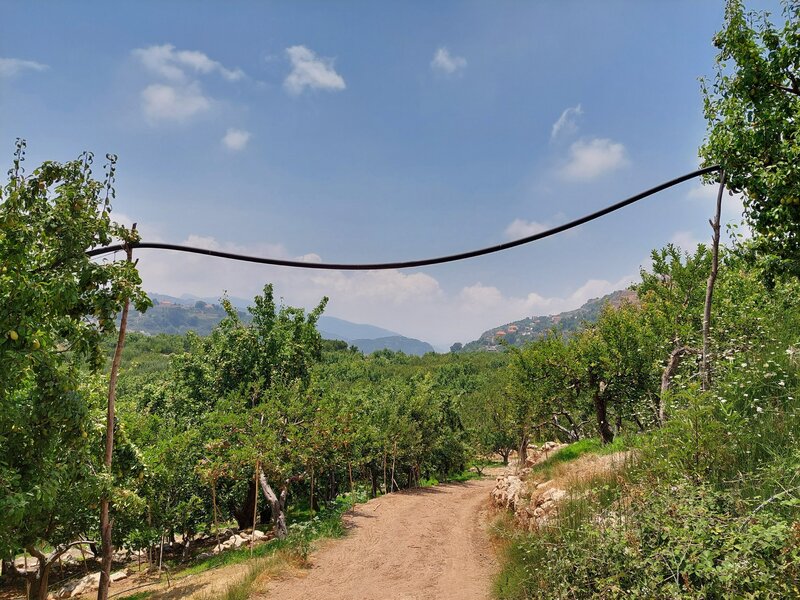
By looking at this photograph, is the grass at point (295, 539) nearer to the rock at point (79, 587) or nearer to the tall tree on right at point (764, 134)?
the rock at point (79, 587)

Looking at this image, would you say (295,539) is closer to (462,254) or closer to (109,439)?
(109,439)

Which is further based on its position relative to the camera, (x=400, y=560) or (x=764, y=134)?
(x=400, y=560)

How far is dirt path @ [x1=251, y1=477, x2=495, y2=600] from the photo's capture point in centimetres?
1105

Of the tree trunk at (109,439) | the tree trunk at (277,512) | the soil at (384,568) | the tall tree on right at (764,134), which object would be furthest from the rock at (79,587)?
the tall tree on right at (764,134)

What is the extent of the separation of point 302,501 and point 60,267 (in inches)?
1251

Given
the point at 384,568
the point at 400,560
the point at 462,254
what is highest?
the point at 462,254

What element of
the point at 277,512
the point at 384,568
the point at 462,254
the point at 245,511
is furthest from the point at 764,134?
the point at 245,511

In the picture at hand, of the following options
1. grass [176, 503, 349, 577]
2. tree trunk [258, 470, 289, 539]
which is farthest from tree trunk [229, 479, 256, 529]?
tree trunk [258, 470, 289, 539]

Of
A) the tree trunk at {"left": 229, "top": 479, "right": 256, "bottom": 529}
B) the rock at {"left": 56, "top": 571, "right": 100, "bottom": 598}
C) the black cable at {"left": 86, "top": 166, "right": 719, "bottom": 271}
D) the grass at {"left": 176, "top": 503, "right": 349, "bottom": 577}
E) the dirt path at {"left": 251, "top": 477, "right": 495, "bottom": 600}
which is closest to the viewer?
the black cable at {"left": 86, "top": 166, "right": 719, "bottom": 271}

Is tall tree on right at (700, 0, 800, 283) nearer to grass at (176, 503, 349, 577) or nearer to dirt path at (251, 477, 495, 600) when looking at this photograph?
dirt path at (251, 477, 495, 600)

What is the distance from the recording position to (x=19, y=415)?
18.6ft

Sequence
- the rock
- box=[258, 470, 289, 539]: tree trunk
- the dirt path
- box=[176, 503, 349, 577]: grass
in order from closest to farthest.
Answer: the dirt path
box=[176, 503, 349, 577]: grass
box=[258, 470, 289, 539]: tree trunk
the rock

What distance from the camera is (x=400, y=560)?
13664 millimetres

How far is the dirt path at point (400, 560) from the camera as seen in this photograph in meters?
11.1
